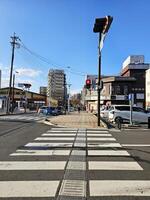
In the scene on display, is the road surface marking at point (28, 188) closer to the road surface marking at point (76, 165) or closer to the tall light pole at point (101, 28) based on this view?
the road surface marking at point (76, 165)

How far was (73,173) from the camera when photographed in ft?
28.0

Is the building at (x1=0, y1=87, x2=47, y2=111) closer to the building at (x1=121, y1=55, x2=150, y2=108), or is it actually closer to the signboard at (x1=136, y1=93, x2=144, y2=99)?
the building at (x1=121, y1=55, x2=150, y2=108)

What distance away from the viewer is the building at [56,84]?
10788 cm

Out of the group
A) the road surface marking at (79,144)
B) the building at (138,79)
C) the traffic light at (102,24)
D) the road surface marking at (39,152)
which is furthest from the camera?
the building at (138,79)

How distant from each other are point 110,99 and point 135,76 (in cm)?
981

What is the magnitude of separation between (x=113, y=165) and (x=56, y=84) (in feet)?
369

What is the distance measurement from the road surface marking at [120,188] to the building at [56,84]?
9473cm

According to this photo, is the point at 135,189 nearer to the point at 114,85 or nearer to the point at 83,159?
the point at 83,159

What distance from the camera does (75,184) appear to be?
7.45 metres

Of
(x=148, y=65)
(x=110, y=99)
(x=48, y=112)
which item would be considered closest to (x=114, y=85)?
(x=110, y=99)

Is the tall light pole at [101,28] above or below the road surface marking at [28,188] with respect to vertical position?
above

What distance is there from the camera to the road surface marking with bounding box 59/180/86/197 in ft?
22.0

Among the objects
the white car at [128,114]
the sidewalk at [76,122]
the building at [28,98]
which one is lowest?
the sidewalk at [76,122]

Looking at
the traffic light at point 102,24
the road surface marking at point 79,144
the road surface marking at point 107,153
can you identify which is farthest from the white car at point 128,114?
the road surface marking at point 107,153
